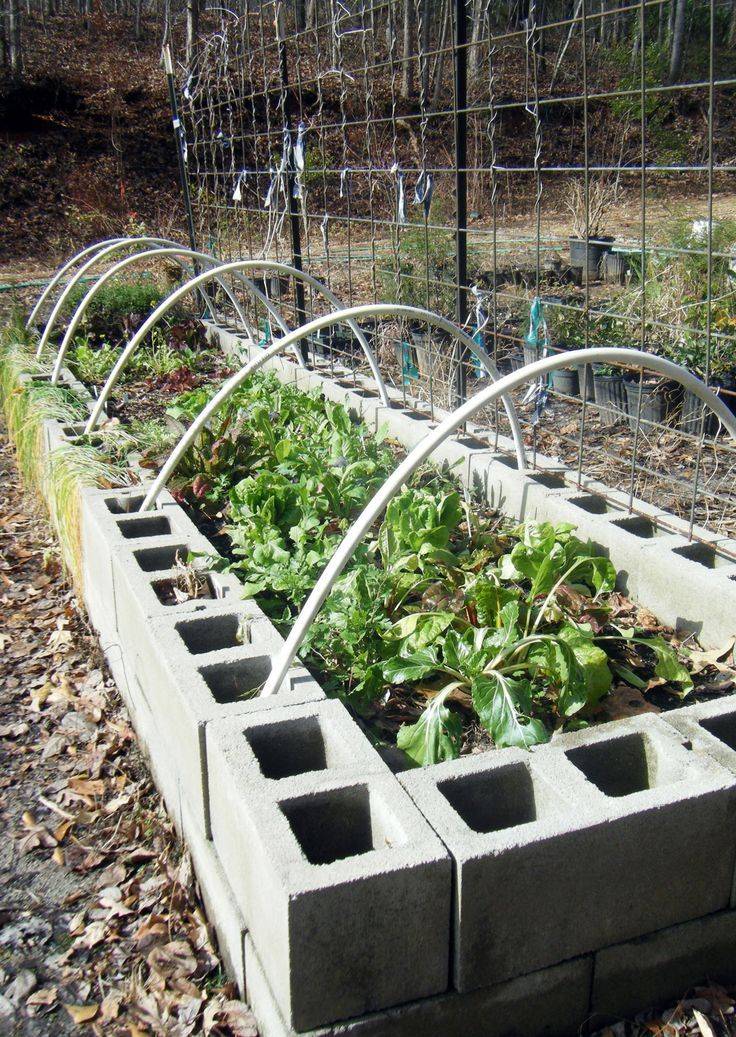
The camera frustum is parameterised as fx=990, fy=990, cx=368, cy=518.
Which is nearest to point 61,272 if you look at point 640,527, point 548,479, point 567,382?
point 567,382

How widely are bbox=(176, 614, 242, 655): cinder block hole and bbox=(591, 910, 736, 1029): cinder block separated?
1.39 meters

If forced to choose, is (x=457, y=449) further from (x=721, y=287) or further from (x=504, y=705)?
(x=721, y=287)

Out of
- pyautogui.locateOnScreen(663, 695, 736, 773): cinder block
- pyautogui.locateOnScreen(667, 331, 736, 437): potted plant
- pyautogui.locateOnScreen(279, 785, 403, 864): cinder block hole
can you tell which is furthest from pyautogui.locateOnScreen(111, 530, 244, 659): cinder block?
pyautogui.locateOnScreen(667, 331, 736, 437): potted plant

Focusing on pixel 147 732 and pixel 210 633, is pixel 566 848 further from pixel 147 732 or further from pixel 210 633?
pixel 147 732

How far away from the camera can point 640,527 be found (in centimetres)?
364

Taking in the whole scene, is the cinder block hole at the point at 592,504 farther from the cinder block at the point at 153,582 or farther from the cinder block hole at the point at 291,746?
the cinder block hole at the point at 291,746

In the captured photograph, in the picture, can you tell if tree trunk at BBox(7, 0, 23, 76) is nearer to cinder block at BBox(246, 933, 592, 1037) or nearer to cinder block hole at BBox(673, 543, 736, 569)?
cinder block hole at BBox(673, 543, 736, 569)

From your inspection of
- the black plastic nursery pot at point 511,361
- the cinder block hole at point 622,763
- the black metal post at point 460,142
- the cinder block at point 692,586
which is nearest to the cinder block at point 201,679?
the cinder block hole at point 622,763

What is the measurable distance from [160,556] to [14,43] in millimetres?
25111

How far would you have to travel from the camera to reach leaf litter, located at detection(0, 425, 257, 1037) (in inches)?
90.5

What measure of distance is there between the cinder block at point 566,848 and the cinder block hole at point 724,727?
15 centimetres

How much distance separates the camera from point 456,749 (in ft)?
8.29

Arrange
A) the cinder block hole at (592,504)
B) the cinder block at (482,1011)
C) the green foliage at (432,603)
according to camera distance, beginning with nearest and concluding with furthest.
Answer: the cinder block at (482,1011) < the green foliage at (432,603) < the cinder block hole at (592,504)

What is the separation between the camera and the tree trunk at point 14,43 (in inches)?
927
